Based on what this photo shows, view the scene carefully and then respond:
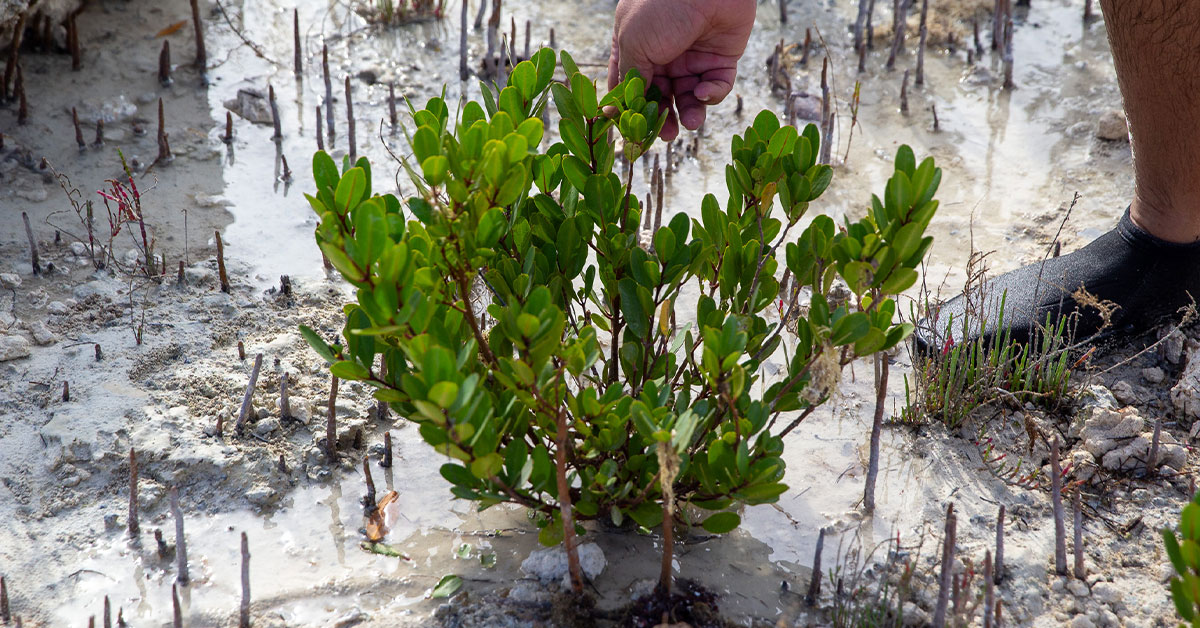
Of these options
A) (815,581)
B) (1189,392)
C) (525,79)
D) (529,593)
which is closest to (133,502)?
(529,593)

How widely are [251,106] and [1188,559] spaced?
371 cm

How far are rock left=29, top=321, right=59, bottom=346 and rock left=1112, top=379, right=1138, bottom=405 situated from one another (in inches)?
123

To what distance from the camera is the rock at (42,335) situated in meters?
2.72

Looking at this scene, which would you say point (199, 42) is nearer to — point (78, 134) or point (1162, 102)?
point (78, 134)

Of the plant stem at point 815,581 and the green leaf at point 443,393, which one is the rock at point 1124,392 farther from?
the green leaf at point 443,393

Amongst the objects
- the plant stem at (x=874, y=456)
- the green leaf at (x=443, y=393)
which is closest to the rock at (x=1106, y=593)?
the plant stem at (x=874, y=456)

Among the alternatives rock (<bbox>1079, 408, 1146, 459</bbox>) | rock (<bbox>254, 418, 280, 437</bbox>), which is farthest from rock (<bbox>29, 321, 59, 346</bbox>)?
rock (<bbox>1079, 408, 1146, 459</bbox>)

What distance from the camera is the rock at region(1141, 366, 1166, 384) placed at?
2.78 m

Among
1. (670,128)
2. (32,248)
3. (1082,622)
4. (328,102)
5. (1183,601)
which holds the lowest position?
(1082,622)

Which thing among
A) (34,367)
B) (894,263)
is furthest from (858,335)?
(34,367)

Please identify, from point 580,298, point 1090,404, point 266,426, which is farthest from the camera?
point 1090,404

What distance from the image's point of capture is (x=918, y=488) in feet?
7.89

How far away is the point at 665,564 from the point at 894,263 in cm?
76

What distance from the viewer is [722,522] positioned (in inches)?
74.7
